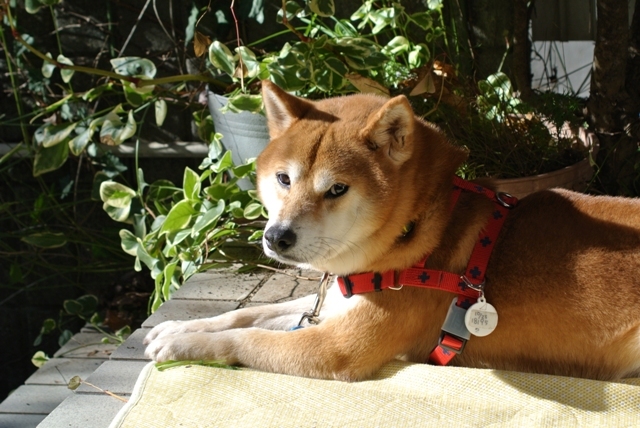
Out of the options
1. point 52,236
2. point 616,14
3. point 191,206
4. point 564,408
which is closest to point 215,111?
point 191,206

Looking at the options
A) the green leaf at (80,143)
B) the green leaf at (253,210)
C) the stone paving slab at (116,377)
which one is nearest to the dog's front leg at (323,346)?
the stone paving slab at (116,377)

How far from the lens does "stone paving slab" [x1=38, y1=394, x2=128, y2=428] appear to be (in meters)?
2.18

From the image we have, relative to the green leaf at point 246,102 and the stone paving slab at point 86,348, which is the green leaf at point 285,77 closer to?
the green leaf at point 246,102

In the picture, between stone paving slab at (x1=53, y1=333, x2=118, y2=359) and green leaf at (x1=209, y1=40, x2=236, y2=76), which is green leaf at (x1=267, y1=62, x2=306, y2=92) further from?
stone paving slab at (x1=53, y1=333, x2=118, y2=359)

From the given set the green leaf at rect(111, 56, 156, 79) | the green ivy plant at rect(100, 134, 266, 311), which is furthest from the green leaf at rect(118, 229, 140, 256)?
the green leaf at rect(111, 56, 156, 79)

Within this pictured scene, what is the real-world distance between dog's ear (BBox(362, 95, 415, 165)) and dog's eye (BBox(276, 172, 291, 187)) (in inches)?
11.1

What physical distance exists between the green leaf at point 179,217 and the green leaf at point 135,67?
0.85 metres

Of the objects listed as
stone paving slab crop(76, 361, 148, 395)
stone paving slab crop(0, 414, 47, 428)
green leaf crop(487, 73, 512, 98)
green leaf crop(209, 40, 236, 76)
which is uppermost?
green leaf crop(209, 40, 236, 76)

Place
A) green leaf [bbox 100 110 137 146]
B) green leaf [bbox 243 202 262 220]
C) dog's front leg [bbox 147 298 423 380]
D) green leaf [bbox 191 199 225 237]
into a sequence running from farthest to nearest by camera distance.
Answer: green leaf [bbox 100 110 137 146]
green leaf [bbox 243 202 262 220]
green leaf [bbox 191 199 225 237]
dog's front leg [bbox 147 298 423 380]

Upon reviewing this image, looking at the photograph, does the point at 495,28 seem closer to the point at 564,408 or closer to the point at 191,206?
the point at 191,206

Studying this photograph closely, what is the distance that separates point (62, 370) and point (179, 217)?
1071 mm

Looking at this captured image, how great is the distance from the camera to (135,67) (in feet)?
12.8

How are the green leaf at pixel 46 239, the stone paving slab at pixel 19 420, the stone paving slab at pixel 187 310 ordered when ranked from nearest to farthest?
1. the stone paving slab at pixel 187 310
2. the stone paving slab at pixel 19 420
3. the green leaf at pixel 46 239

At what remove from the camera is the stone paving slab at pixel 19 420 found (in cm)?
305
